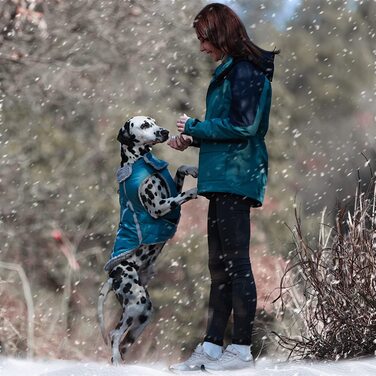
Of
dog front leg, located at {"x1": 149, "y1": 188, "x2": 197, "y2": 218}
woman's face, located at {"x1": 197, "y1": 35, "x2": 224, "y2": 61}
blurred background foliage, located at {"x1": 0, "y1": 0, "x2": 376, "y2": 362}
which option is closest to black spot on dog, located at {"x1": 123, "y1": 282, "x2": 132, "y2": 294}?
dog front leg, located at {"x1": 149, "y1": 188, "x2": 197, "y2": 218}

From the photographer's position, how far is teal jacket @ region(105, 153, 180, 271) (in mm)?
5090

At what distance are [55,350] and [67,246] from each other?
1.05 meters

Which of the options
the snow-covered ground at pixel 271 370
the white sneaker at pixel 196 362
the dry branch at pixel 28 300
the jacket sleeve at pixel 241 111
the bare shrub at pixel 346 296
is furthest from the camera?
the dry branch at pixel 28 300

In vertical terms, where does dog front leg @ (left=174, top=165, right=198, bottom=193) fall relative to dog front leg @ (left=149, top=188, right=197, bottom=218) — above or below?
above

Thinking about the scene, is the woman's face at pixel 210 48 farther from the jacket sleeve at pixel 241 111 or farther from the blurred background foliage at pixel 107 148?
the blurred background foliage at pixel 107 148

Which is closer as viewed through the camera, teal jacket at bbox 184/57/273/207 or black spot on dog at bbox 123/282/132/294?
teal jacket at bbox 184/57/273/207

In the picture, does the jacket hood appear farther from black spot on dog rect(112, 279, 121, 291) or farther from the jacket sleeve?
black spot on dog rect(112, 279, 121, 291)

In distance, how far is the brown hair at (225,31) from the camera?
507 cm

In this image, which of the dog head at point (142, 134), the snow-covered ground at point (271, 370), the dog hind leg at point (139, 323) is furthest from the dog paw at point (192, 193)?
the snow-covered ground at point (271, 370)

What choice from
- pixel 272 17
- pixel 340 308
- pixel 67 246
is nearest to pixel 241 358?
pixel 340 308

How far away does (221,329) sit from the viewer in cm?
518

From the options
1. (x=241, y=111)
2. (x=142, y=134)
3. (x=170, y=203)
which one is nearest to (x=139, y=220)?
(x=170, y=203)

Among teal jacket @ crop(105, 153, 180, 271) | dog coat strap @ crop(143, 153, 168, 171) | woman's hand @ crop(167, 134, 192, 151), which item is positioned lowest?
teal jacket @ crop(105, 153, 180, 271)

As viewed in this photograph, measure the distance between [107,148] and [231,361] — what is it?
439 centimetres
